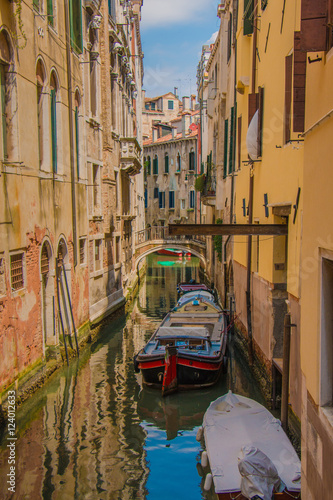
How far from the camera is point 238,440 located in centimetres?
652

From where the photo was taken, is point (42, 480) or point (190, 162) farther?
point (190, 162)

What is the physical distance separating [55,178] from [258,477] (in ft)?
26.1

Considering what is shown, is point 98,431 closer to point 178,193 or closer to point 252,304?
point 252,304

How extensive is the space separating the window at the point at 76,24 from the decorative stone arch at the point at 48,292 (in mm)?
5645

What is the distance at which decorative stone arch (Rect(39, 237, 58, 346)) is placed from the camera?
35.6ft

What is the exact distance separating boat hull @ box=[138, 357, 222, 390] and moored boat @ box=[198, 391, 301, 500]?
2396mm

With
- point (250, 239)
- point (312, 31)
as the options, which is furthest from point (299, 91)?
point (250, 239)

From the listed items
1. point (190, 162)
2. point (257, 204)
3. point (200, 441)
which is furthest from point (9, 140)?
point (190, 162)

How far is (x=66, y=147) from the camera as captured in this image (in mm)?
12383

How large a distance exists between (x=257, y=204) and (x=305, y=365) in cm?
641

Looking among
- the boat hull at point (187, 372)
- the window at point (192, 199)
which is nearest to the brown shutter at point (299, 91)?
the boat hull at point (187, 372)

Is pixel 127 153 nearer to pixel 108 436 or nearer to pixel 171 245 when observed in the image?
pixel 171 245

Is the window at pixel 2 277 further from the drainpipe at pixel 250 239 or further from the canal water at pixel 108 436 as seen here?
the drainpipe at pixel 250 239

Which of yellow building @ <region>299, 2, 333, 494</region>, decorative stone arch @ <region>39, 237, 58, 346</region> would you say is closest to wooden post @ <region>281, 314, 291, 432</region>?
yellow building @ <region>299, 2, 333, 494</region>
